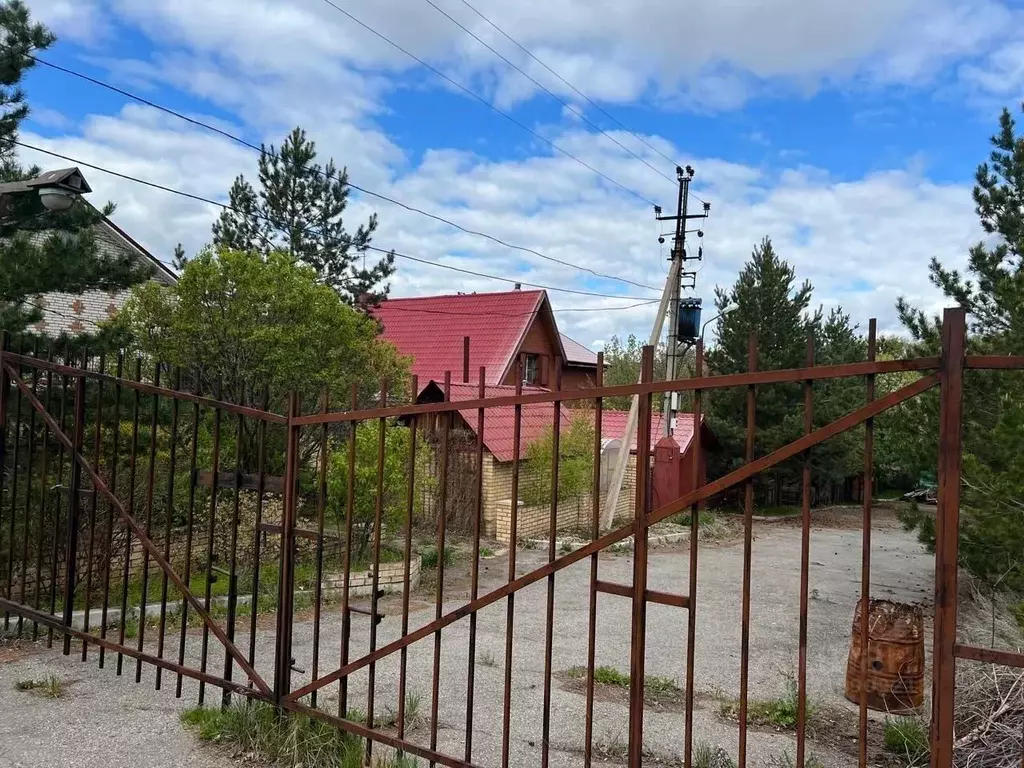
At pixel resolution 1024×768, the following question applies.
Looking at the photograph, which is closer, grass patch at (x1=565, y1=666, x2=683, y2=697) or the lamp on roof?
the lamp on roof

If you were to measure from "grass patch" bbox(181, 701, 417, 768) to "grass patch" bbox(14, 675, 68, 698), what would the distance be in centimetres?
136

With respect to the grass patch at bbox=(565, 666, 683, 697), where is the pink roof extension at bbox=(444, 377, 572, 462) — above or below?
above

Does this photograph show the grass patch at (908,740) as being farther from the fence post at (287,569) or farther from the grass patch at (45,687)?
the grass patch at (45,687)

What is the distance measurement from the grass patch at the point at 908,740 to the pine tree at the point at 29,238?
7815mm

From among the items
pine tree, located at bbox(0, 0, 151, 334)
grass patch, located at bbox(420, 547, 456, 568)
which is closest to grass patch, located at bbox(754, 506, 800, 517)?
grass patch, located at bbox(420, 547, 456, 568)

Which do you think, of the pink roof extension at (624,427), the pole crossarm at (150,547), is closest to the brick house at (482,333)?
the pink roof extension at (624,427)

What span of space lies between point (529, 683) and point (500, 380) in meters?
14.8

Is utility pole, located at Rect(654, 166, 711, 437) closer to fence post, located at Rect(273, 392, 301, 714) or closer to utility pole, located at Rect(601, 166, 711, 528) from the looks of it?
utility pole, located at Rect(601, 166, 711, 528)

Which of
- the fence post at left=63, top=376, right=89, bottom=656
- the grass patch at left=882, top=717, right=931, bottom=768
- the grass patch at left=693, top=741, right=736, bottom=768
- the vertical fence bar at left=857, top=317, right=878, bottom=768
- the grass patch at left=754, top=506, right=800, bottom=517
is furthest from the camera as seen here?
the grass patch at left=754, top=506, right=800, bottom=517

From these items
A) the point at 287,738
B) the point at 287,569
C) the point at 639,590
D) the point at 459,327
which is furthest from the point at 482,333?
the point at 639,590

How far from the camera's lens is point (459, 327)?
23.2 metres

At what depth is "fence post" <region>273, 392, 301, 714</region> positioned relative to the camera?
3.85m

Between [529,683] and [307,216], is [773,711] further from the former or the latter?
[307,216]

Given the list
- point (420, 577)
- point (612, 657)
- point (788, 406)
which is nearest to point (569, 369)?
point (788, 406)
